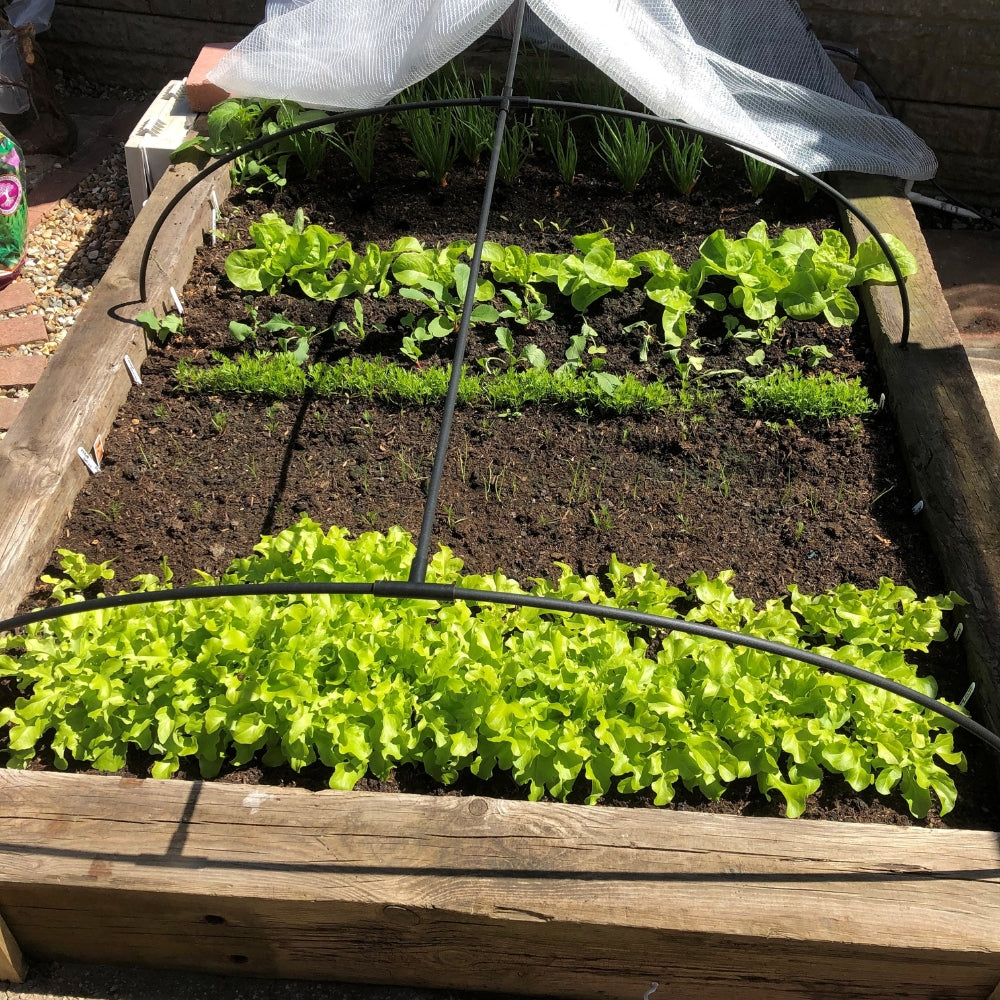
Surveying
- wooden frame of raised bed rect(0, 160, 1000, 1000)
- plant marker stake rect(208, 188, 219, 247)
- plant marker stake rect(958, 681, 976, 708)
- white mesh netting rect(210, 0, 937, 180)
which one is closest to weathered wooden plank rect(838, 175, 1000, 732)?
plant marker stake rect(958, 681, 976, 708)

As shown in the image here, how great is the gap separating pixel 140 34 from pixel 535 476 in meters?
3.56

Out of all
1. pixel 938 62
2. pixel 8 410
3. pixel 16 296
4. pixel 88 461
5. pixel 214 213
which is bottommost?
pixel 8 410

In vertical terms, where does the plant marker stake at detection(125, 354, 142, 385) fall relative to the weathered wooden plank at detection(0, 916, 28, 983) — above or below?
above

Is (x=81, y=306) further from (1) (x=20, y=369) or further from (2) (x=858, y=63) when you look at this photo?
(2) (x=858, y=63)

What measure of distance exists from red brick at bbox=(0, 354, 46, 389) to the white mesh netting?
1.17 m

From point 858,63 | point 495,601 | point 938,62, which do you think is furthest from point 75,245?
point 938,62

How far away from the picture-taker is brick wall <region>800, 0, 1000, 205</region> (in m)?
3.93

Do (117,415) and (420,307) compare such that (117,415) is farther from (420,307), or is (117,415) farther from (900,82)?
(900,82)

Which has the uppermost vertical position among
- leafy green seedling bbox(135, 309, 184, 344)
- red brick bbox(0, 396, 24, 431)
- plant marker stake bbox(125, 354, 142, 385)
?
leafy green seedling bbox(135, 309, 184, 344)

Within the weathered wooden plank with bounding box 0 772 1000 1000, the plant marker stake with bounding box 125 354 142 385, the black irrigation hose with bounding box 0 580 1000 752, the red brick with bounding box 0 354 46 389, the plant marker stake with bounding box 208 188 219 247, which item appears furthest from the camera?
the red brick with bounding box 0 354 46 389

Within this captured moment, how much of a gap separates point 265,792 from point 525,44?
3.02 metres

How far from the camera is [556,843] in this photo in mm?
1768

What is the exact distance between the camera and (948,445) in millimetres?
2545

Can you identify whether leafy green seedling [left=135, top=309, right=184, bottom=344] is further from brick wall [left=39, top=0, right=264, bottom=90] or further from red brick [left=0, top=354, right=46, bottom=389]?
brick wall [left=39, top=0, right=264, bottom=90]
